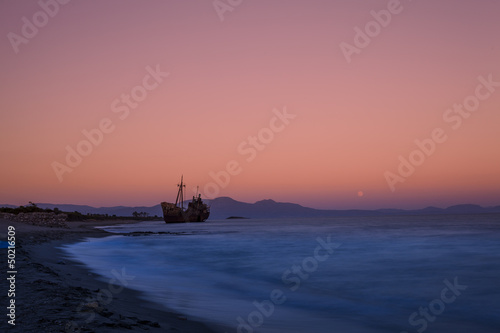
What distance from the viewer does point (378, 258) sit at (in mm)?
24781

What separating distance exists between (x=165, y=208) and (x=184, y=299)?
132227 mm

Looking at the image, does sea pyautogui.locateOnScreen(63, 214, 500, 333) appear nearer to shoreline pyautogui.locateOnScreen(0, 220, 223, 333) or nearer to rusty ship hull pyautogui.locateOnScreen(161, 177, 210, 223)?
shoreline pyautogui.locateOnScreen(0, 220, 223, 333)

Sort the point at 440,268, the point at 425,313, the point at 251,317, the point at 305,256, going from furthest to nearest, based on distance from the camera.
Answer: the point at 305,256 < the point at 440,268 < the point at 425,313 < the point at 251,317

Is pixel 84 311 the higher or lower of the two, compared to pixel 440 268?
higher

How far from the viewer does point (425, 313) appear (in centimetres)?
1133

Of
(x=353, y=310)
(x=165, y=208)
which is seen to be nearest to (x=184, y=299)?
(x=353, y=310)

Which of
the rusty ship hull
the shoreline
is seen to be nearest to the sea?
the shoreline

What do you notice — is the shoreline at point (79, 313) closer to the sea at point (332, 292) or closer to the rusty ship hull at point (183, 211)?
the sea at point (332, 292)

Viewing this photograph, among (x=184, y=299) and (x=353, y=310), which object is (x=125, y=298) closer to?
(x=184, y=299)

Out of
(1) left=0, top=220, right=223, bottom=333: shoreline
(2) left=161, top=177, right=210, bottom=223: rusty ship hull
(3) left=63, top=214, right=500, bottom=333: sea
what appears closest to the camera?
(1) left=0, top=220, right=223, bottom=333: shoreline

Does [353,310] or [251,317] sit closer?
[251,317]

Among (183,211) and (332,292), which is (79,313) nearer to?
(332,292)

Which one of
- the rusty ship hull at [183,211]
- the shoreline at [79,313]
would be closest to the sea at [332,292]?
the shoreline at [79,313]

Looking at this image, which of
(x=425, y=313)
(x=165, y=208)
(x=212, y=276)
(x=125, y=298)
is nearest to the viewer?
(x=125, y=298)
